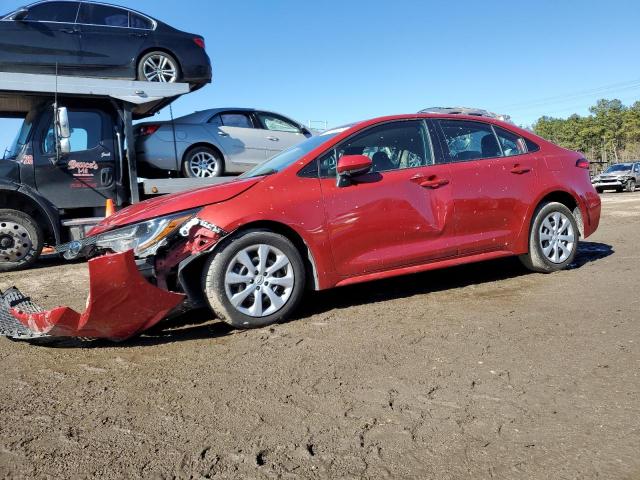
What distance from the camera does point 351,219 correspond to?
430 cm

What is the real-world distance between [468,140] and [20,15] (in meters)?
6.07

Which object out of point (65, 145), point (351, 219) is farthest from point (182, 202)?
point (65, 145)

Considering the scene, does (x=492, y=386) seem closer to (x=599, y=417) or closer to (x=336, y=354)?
(x=599, y=417)

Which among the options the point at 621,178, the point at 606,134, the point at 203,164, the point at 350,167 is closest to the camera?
the point at 350,167

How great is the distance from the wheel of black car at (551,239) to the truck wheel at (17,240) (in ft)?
20.2

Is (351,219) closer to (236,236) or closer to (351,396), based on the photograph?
(236,236)

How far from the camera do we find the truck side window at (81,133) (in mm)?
7172

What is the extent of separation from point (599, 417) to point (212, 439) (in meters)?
1.75

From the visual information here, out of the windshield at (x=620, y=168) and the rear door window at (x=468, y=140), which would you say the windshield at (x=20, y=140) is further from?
the windshield at (x=620, y=168)

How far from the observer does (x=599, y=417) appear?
2424 millimetres

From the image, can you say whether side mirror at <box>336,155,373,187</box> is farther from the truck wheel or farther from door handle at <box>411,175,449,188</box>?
the truck wheel

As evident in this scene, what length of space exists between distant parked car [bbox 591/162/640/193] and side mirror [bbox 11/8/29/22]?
87.5ft

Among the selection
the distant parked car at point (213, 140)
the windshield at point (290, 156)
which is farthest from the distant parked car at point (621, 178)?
the windshield at point (290, 156)

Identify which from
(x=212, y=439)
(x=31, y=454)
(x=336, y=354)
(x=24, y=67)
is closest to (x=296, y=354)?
(x=336, y=354)
